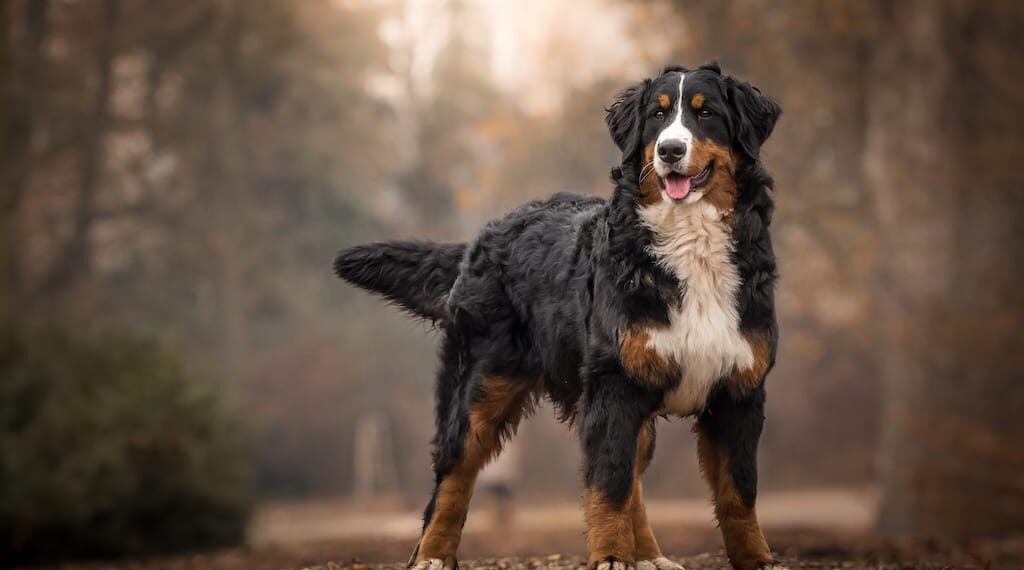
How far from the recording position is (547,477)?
30.8m

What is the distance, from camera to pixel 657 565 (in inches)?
248

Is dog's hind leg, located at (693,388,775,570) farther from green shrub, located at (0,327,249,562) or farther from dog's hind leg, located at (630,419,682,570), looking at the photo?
green shrub, located at (0,327,249,562)

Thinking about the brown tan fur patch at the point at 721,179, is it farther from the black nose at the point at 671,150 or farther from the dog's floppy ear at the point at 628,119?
the dog's floppy ear at the point at 628,119

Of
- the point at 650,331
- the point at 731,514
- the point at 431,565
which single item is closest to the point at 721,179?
the point at 650,331

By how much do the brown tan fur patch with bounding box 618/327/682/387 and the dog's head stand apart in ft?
2.10

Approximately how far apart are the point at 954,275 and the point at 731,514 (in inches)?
412

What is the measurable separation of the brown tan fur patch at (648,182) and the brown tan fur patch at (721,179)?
0.70 ft

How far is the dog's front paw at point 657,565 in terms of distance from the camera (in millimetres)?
6172

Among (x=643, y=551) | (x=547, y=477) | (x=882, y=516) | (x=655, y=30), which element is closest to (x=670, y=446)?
(x=547, y=477)

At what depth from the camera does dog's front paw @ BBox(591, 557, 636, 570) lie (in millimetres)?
5453

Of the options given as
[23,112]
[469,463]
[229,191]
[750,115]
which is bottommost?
[469,463]

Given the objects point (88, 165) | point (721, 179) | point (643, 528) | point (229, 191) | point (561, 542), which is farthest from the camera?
point (229, 191)

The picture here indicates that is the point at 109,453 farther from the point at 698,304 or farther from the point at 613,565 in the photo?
the point at 698,304

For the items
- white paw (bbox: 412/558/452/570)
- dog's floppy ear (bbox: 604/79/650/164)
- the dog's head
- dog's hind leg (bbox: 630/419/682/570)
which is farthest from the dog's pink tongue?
white paw (bbox: 412/558/452/570)
